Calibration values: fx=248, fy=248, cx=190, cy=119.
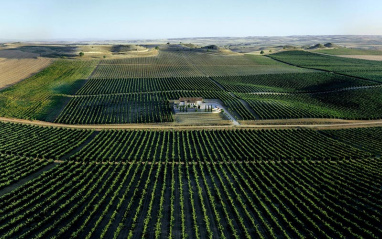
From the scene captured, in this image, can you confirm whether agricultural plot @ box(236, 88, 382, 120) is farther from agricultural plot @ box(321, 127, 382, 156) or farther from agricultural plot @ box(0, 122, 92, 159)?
agricultural plot @ box(0, 122, 92, 159)

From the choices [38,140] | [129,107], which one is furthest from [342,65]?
[38,140]

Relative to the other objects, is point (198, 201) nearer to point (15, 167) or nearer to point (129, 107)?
point (15, 167)

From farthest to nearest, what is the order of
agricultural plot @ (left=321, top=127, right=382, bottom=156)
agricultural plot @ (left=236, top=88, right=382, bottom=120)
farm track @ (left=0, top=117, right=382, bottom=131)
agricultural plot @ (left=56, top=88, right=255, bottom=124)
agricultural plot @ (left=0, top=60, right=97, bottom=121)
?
1. agricultural plot @ (left=0, top=60, right=97, bottom=121)
2. agricultural plot @ (left=236, top=88, right=382, bottom=120)
3. agricultural plot @ (left=56, top=88, right=255, bottom=124)
4. farm track @ (left=0, top=117, right=382, bottom=131)
5. agricultural plot @ (left=321, top=127, right=382, bottom=156)

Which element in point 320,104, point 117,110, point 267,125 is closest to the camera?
point 267,125

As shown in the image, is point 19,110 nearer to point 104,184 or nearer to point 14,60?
point 104,184

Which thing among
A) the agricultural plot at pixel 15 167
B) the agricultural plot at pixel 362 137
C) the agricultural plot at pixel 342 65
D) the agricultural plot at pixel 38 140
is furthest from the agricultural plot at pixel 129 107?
the agricultural plot at pixel 342 65

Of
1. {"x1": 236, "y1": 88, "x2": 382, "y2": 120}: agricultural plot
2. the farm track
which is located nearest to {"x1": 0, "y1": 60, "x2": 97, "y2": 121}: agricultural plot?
the farm track
